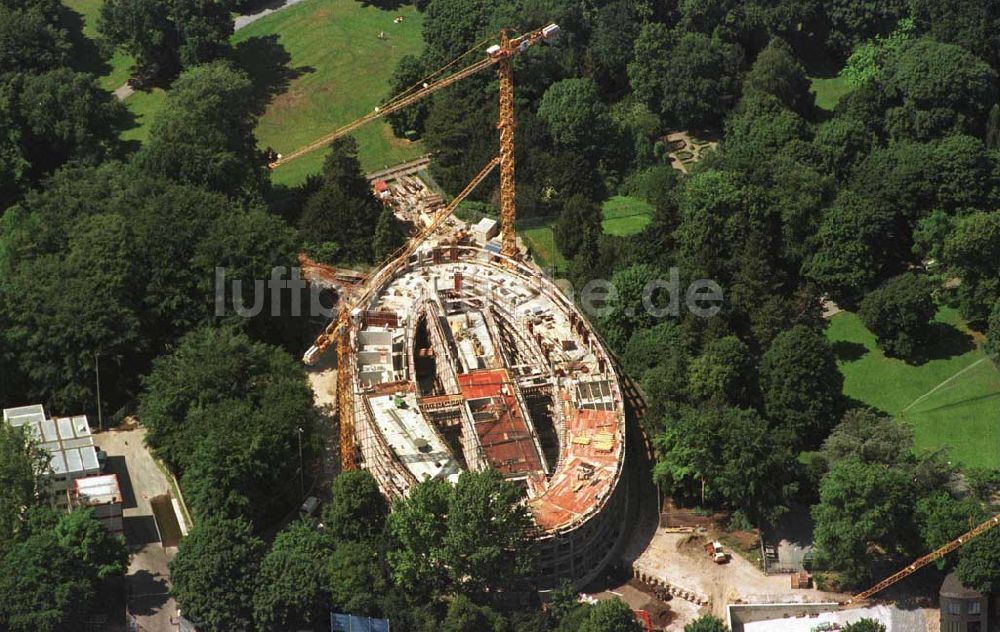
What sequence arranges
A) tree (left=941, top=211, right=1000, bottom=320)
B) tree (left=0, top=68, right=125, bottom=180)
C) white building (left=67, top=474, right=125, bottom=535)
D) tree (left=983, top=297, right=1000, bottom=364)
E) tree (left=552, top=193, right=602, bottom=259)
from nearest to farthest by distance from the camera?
white building (left=67, top=474, right=125, bottom=535)
tree (left=983, top=297, right=1000, bottom=364)
tree (left=941, top=211, right=1000, bottom=320)
tree (left=552, top=193, right=602, bottom=259)
tree (left=0, top=68, right=125, bottom=180)

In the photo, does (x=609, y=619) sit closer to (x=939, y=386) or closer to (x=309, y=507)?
(x=309, y=507)

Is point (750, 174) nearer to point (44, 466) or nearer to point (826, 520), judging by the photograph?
point (826, 520)

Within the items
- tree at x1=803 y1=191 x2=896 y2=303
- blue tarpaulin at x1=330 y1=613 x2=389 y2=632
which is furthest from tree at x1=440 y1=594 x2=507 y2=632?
tree at x1=803 y1=191 x2=896 y2=303

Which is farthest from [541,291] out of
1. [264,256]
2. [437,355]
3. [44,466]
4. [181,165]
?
[44,466]

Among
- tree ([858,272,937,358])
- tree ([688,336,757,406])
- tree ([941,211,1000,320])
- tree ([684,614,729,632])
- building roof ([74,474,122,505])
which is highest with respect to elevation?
tree ([941,211,1000,320])

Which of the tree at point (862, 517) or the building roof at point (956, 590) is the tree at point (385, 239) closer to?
the tree at point (862, 517)

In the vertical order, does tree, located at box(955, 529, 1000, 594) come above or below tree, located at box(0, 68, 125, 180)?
below

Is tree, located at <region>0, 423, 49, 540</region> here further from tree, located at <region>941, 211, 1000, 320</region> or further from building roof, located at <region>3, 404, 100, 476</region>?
tree, located at <region>941, 211, 1000, 320</region>
